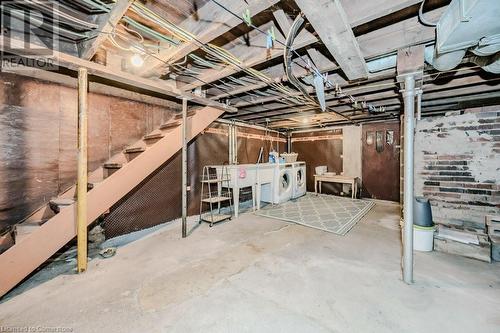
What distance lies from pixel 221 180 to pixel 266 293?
2.68 meters

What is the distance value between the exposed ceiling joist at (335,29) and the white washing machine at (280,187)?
3.41m

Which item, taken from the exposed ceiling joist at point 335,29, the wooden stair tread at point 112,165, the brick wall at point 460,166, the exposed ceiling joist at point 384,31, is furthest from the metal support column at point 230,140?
the brick wall at point 460,166

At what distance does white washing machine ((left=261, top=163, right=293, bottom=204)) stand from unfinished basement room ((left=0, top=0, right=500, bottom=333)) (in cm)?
120

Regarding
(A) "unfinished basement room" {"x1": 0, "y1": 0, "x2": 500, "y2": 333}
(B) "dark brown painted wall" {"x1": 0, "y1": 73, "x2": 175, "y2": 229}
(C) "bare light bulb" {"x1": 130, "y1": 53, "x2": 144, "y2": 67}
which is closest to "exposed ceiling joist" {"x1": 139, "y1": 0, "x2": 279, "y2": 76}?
(A) "unfinished basement room" {"x1": 0, "y1": 0, "x2": 500, "y2": 333}

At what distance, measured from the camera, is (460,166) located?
2.85 meters

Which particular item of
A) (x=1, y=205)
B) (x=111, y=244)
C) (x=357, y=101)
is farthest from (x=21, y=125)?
(x=357, y=101)

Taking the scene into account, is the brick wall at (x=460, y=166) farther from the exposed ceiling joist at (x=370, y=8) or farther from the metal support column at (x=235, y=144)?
the metal support column at (x=235, y=144)

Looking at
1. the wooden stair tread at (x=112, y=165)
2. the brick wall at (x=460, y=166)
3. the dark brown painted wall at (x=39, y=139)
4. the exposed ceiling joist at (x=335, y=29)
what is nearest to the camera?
the exposed ceiling joist at (x=335, y=29)

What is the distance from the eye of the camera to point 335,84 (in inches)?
119

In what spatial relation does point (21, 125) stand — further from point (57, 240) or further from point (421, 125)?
point (421, 125)

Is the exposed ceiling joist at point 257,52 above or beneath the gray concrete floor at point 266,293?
above

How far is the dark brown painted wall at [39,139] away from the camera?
2.31m

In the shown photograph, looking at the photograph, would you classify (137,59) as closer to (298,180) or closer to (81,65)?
(81,65)

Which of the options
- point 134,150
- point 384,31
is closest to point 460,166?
point 384,31
